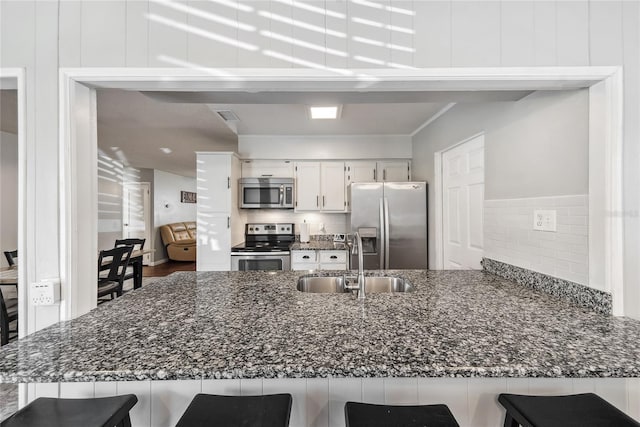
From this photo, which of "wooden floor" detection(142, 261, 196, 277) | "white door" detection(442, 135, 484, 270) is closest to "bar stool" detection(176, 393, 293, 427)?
"white door" detection(442, 135, 484, 270)

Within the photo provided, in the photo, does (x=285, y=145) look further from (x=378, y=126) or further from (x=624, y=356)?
(x=624, y=356)

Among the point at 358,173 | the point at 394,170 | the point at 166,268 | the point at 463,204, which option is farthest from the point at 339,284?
the point at 166,268

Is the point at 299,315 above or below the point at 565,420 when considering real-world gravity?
above

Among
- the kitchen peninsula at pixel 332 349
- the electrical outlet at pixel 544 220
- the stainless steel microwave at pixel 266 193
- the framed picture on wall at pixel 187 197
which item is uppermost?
the framed picture on wall at pixel 187 197

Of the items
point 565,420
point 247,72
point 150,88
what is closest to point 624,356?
point 565,420

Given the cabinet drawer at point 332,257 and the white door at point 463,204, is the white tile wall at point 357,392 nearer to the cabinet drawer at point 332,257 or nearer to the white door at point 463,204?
the white door at point 463,204

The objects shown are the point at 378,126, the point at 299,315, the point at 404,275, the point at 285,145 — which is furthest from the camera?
the point at 285,145

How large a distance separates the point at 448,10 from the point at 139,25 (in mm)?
1308

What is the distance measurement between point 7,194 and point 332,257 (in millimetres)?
4275

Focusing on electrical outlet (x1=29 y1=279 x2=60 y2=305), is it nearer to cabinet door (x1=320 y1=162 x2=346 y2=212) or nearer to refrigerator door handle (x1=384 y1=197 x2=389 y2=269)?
refrigerator door handle (x1=384 y1=197 x2=389 y2=269)

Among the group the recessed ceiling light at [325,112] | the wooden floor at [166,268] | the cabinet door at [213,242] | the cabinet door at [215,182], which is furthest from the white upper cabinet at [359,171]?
the wooden floor at [166,268]

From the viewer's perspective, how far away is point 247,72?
1.29m

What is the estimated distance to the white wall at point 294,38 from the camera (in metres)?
1.25

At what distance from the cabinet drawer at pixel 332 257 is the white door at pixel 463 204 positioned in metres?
1.11
